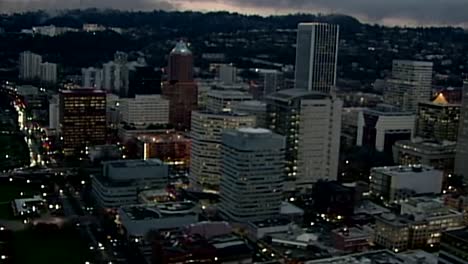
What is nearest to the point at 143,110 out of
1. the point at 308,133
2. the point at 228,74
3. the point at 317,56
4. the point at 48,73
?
the point at 317,56

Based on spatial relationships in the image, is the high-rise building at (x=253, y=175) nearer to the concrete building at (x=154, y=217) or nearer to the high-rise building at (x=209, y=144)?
the concrete building at (x=154, y=217)

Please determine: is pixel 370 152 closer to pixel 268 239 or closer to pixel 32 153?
pixel 268 239

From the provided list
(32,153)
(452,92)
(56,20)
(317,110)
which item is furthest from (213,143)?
(56,20)

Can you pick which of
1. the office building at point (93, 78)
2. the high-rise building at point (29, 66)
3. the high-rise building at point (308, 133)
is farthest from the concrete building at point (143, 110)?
the high-rise building at point (29, 66)

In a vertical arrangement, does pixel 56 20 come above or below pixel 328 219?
above

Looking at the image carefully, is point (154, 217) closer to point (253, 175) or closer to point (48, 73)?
point (253, 175)

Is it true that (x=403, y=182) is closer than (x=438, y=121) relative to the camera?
Yes
